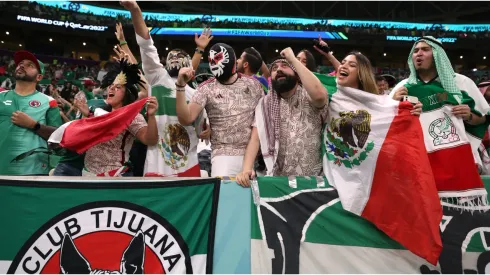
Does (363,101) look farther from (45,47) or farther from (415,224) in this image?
(45,47)

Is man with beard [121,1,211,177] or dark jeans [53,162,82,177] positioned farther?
dark jeans [53,162,82,177]

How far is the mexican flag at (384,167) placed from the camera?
94.3 inches

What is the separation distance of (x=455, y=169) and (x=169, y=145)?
82.0 inches

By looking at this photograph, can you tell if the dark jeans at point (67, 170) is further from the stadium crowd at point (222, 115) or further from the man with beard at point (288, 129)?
the man with beard at point (288, 129)

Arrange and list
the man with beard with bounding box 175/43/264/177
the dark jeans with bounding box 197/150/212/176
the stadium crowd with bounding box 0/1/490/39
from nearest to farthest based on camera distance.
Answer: the man with beard with bounding box 175/43/264/177 < the dark jeans with bounding box 197/150/212/176 < the stadium crowd with bounding box 0/1/490/39

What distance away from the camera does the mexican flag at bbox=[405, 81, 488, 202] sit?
258 cm

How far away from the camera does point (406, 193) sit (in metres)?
2.44

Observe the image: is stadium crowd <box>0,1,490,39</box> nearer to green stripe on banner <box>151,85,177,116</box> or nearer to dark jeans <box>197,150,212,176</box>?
dark jeans <box>197,150,212,176</box>

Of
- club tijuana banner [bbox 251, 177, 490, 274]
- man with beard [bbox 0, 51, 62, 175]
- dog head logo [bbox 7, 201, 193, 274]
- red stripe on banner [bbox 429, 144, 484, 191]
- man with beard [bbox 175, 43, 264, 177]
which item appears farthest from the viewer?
man with beard [bbox 0, 51, 62, 175]

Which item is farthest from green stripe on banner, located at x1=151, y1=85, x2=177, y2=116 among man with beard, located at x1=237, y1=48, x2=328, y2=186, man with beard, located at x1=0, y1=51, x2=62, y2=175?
man with beard, located at x1=0, y1=51, x2=62, y2=175

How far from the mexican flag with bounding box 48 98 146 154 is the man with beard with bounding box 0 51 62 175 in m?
0.62

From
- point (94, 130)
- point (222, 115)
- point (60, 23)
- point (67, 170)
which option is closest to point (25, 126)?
point (67, 170)

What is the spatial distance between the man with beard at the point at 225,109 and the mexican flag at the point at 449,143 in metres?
1.25

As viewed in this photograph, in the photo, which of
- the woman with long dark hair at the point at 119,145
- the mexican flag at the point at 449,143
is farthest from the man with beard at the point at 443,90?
the woman with long dark hair at the point at 119,145
